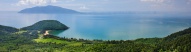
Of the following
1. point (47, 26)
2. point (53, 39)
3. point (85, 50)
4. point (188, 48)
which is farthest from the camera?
point (47, 26)

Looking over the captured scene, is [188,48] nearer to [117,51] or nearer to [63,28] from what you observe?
[117,51]

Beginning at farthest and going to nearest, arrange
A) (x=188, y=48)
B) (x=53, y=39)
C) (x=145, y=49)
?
1. (x=53, y=39)
2. (x=145, y=49)
3. (x=188, y=48)

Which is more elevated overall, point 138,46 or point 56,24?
point 56,24

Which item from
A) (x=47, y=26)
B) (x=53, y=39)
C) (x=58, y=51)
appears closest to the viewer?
(x=58, y=51)

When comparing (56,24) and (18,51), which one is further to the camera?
(56,24)

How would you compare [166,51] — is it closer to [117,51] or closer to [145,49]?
[145,49]

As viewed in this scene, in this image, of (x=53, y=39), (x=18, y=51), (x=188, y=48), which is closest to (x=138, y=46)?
(x=188, y=48)

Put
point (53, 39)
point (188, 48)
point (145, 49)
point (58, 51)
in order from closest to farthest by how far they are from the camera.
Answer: point (188, 48), point (145, 49), point (58, 51), point (53, 39)

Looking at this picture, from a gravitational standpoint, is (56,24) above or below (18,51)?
above

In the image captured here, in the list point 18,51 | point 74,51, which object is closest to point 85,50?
point 74,51
